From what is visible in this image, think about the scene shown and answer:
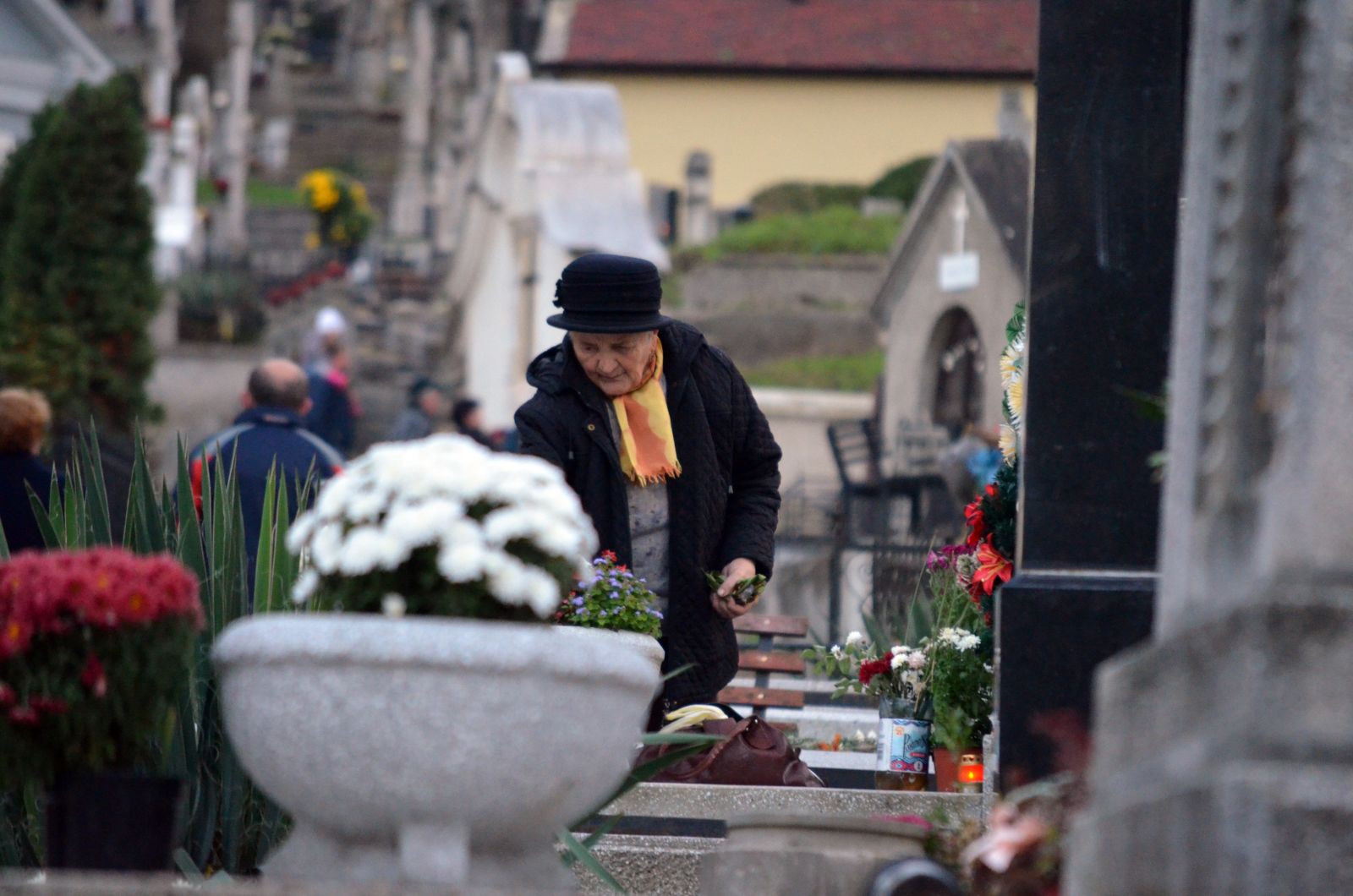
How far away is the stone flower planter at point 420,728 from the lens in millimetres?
3527

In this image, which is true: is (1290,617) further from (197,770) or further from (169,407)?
(169,407)

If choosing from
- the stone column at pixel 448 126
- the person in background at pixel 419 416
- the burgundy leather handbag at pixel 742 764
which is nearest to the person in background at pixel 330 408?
the person in background at pixel 419 416

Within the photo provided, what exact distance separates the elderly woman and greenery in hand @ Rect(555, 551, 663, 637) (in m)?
0.33

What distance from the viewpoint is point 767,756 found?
19.5ft

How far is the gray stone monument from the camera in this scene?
2891 millimetres

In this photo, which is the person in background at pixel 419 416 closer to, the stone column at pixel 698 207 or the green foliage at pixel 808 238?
the green foliage at pixel 808 238

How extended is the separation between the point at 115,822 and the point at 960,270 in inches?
600

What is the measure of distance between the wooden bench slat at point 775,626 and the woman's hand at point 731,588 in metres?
3.79

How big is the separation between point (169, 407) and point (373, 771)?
68.4 ft

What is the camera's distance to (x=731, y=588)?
595cm

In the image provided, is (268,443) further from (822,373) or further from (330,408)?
(822,373)

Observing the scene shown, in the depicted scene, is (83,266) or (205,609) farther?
(83,266)

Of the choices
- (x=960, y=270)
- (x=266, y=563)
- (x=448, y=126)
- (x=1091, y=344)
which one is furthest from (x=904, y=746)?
(x=448, y=126)

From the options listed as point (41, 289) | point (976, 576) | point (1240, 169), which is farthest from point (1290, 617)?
point (41, 289)
